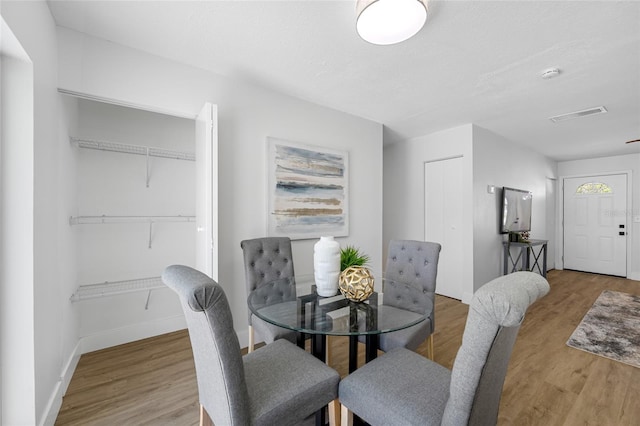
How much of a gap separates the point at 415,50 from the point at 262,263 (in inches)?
80.1

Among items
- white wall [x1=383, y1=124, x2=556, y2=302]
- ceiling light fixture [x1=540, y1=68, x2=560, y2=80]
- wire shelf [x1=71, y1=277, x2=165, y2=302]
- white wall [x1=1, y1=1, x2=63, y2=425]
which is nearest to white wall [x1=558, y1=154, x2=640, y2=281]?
white wall [x1=383, y1=124, x2=556, y2=302]

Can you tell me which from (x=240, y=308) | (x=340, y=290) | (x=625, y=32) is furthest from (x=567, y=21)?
(x=240, y=308)

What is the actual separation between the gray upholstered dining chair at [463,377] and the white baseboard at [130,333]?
88.7 inches

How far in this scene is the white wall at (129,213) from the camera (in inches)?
99.6

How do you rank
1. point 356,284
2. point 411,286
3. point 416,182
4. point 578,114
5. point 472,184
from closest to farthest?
point 356,284, point 411,286, point 578,114, point 472,184, point 416,182

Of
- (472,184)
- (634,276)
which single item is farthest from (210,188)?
(634,276)

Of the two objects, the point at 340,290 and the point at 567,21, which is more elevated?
the point at 567,21

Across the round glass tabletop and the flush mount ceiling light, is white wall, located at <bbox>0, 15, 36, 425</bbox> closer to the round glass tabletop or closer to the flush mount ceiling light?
the round glass tabletop

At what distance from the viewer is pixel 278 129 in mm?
2920

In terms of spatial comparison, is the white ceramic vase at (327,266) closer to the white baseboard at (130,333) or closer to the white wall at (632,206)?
the white baseboard at (130,333)

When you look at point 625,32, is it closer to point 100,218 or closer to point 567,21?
point 567,21

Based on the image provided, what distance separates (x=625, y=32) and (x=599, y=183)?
17.7ft

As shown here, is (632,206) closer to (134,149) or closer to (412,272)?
(412,272)

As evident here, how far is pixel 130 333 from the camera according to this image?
8.73 feet
